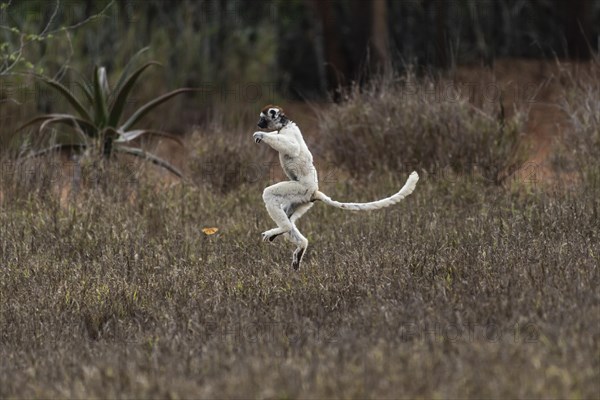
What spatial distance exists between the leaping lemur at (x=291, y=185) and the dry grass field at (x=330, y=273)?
12.6 inches

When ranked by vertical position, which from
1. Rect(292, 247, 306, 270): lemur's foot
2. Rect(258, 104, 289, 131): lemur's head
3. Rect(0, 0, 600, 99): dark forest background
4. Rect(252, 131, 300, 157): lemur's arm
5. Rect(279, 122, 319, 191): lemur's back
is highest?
Rect(258, 104, 289, 131): lemur's head

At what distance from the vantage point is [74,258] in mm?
6828

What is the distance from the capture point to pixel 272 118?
5305mm

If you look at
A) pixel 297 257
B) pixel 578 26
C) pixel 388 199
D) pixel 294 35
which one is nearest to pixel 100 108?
pixel 297 257

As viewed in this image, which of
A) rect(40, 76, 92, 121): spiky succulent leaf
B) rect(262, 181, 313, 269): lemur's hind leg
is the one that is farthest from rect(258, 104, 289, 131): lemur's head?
rect(40, 76, 92, 121): spiky succulent leaf

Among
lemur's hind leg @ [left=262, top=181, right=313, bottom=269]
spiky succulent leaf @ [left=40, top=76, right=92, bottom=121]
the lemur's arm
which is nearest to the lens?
the lemur's arm

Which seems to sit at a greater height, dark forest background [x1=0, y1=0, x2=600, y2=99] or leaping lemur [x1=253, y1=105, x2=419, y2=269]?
leaping lemur [x1=253, y1=105, x2=419, y2=269]

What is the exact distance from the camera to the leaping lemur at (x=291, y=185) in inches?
209

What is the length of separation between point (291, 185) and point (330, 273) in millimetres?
526

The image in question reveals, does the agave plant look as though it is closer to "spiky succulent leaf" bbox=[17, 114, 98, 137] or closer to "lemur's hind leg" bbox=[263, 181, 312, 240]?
"spiky succulent leaf" bbox=[17, 114, 98, 137]

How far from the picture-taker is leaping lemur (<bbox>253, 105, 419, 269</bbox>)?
530 centimetres

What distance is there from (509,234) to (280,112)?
183 cm

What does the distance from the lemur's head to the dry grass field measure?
79 centimetres

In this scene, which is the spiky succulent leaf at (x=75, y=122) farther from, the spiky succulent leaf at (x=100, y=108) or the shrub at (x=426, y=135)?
the shrub at (x=426, y=135)
